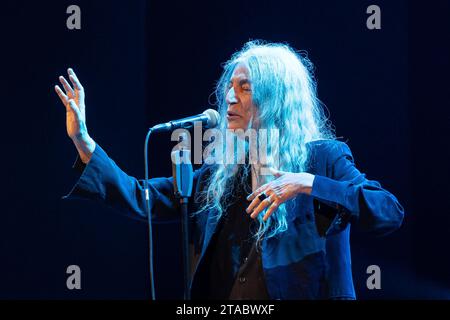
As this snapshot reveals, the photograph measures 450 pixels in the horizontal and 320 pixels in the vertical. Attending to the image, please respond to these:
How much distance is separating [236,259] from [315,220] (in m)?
0.28

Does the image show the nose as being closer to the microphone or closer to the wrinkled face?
the wrinkled face

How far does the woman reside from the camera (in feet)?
6.25

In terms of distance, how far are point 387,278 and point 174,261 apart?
92 cm

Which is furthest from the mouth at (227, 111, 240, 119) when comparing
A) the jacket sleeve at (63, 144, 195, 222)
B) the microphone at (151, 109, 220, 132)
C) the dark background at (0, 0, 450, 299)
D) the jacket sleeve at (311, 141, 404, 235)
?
→ the dark background at (0, 0, 450, 299)

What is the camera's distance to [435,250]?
2678mm

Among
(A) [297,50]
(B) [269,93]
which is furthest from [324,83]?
(B) [269,93]

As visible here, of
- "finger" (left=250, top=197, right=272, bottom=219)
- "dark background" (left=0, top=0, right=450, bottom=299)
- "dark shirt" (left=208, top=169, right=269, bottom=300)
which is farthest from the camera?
"dark background" (left=0, top=0, right=450, bottom=299)

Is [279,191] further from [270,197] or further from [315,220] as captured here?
[315,220]

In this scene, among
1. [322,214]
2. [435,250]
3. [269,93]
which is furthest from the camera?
[435,250]

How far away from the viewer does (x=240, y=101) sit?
7.36ft

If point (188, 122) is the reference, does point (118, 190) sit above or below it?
below

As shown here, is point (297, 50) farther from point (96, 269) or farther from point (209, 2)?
point (96, 269)

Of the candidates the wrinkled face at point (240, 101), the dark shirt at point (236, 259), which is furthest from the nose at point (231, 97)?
the dark shirt at point (236, 259)

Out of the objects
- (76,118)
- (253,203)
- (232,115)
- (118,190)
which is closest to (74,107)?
(76,118)
